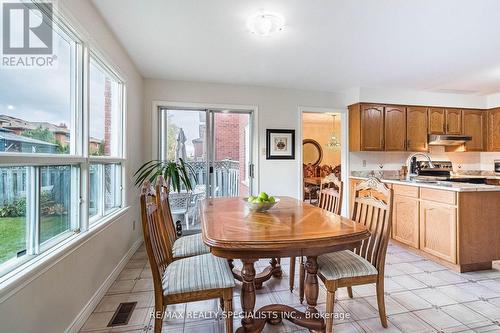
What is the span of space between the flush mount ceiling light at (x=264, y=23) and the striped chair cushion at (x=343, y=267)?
1938 mm

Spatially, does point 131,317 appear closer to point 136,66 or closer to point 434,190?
point 136,66

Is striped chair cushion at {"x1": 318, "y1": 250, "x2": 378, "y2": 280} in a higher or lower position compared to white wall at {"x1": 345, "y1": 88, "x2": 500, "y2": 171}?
lower

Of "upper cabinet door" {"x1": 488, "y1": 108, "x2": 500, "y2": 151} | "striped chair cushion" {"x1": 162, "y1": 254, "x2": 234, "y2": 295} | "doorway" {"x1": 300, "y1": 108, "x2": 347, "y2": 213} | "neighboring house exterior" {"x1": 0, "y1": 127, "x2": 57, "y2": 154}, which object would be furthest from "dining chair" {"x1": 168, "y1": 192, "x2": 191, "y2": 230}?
"upper cabinet door" {"x1": 488, "y1": 108, "x2": 500, "y2": 151}

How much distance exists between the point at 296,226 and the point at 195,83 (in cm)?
315

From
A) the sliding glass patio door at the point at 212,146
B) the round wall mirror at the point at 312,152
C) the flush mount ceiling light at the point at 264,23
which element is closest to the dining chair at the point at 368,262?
the flush mount ceiling light at the point at 264,23

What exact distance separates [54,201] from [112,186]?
115 cm

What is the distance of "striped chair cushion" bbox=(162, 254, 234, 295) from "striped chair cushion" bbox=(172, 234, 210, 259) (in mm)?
300

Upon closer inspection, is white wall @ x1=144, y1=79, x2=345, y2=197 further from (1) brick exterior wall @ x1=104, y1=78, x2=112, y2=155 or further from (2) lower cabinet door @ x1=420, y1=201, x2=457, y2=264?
(2) lower cabinet door @ x1=420, y1=201, x2=457, y2=264

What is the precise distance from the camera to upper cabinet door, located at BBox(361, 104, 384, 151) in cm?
427

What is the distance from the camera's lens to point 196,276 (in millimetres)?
1546

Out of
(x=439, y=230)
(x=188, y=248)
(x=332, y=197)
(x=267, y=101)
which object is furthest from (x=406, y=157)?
(x=188, y=248)

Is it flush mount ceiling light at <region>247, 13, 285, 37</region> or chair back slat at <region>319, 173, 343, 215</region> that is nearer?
flush mount ceiling light at <region>247, 13, 285, 37</region>

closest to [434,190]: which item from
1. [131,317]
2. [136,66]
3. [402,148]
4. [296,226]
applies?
[402,148]

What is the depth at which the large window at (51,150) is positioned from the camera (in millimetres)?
1283
